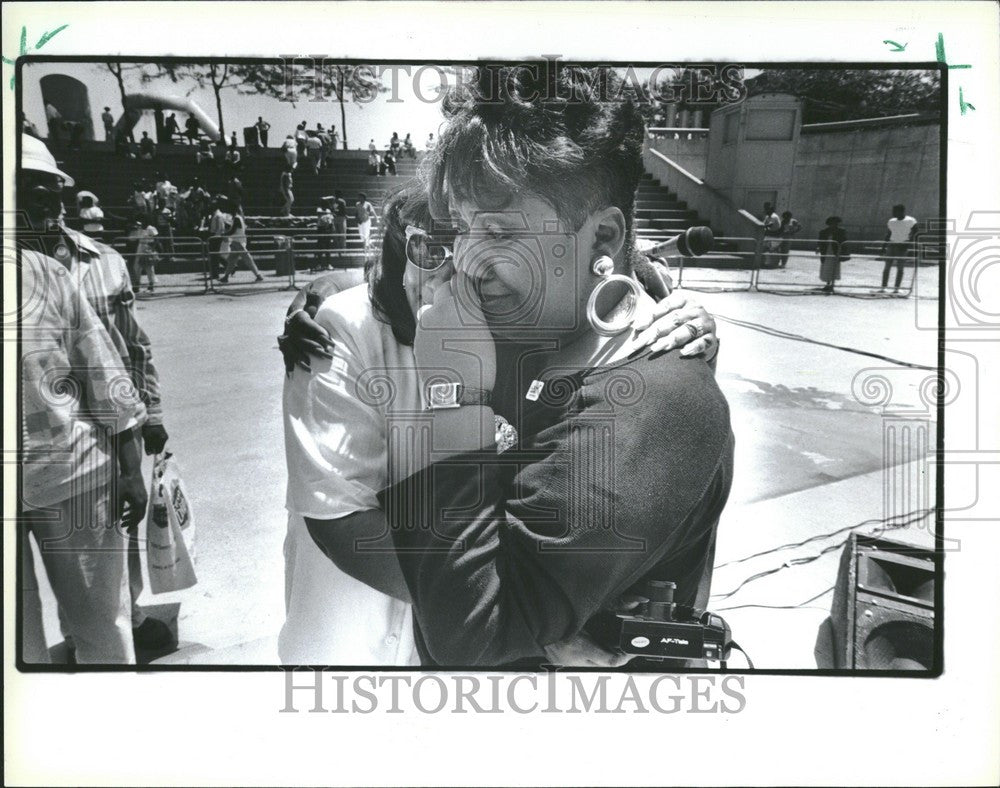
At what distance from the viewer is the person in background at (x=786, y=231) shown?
2.48 meters

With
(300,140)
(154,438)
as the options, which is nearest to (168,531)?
(154,438)

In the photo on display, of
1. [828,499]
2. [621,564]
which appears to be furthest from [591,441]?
[828,499]

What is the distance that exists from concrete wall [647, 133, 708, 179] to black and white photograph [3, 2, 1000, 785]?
0.6 inches

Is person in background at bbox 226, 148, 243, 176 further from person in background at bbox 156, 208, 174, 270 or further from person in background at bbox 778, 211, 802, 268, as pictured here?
person in background at bbox 778, 211, 802, 268

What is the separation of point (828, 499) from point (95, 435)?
2370mm

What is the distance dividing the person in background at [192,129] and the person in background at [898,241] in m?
2.18

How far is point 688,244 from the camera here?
241cm

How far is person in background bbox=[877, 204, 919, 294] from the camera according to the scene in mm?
2445

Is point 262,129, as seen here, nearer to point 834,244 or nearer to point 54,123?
point 54,123

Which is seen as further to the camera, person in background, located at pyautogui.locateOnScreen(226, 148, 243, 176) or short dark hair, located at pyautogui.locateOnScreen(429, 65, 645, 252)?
person in background, located at pyautogui.locateOnScreen(226, 148, 243, 176)

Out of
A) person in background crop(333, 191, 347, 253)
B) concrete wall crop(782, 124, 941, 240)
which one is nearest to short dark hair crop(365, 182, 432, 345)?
person in background crop(333, 191, 347, 253)

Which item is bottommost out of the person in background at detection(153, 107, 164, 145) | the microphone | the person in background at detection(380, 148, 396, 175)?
the microphone

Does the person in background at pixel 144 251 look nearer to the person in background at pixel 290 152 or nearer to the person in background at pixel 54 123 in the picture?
the person in background at pixel 54 123

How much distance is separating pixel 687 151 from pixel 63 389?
210 cm
